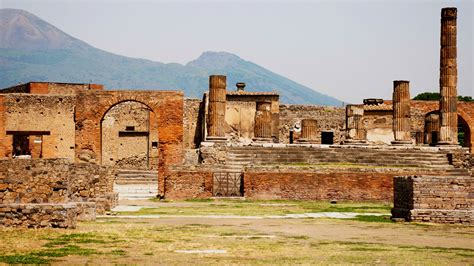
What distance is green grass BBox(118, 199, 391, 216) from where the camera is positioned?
72.8ft

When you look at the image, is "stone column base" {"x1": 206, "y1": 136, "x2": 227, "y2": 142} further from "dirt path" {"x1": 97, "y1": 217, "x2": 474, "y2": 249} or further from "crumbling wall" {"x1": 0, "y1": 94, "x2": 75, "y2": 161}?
"dirt path" {"x1": 97, "y1": 217, "x2": 474, "y2": 249}

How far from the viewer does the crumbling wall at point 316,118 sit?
175ft

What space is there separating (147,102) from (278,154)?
5.99 meters

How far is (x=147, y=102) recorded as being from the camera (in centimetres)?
3500

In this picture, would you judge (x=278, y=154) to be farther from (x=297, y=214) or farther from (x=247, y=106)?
(x=247, y=106)

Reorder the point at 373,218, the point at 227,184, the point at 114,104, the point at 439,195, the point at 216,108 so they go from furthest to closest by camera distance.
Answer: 1. the point at 216,108
2. the point at 114,104
3. the point at 227,184
4. the point at 373,218
5. the point at 439,195

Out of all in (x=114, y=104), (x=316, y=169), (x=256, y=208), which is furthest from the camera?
(x=114, y=104)

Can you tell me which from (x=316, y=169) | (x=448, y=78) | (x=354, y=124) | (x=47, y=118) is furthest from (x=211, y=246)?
(x=354, y=124)

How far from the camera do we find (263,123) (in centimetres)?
3834

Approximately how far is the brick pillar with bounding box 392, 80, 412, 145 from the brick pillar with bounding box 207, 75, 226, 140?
8.27 meters

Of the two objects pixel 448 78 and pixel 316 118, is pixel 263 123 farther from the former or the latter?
pixel 316 118

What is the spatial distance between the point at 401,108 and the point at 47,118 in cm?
1811

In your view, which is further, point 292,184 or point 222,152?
point 222,152

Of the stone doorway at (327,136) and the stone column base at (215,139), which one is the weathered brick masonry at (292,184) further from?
the stone doorway at (327,136)
